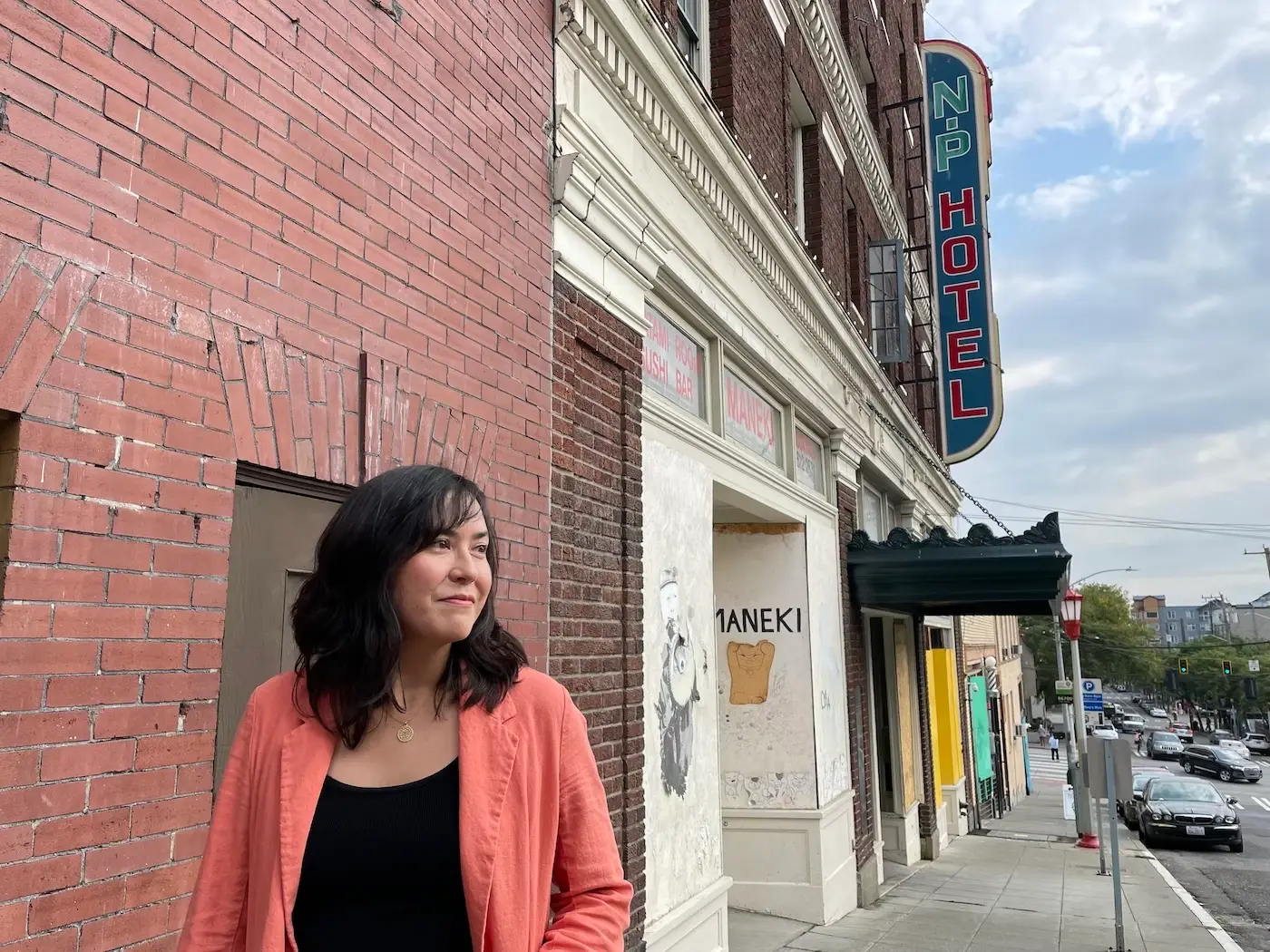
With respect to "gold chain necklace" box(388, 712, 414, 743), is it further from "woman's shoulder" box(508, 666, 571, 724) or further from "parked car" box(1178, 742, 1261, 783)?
"parked car" box(1178, 742, 1261, 783)

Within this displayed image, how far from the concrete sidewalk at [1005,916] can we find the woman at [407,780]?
21.0ft

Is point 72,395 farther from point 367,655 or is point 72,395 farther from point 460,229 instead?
point 460,229

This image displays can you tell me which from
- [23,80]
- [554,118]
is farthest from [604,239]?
[23,80]

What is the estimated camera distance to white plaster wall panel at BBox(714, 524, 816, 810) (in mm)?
8242

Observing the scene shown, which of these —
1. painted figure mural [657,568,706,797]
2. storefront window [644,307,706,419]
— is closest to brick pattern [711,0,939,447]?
storefront window [644,307,706,419]

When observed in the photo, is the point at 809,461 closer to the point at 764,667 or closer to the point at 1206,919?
the point at 764,667

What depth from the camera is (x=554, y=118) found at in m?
4.56

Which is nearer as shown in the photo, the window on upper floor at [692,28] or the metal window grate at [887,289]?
the window on upper floor at [692,28]

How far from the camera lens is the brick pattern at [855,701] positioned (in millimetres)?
9852

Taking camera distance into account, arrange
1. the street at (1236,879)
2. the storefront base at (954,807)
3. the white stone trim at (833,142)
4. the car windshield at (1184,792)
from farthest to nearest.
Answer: the car windshield at (1184,792) → the storefront base at (954,807) → the street at (1236,879) → the white stone trim at (833,142)

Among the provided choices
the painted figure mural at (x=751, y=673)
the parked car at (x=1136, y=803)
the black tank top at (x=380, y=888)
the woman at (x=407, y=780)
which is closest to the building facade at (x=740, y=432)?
the painted figure mural at (x=751, y=673)

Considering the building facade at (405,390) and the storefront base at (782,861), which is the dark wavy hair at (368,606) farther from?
the storefront base at (782,861)

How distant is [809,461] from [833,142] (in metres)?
3.99

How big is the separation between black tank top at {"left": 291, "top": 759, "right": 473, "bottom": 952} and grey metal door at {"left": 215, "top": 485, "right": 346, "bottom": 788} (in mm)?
1345
